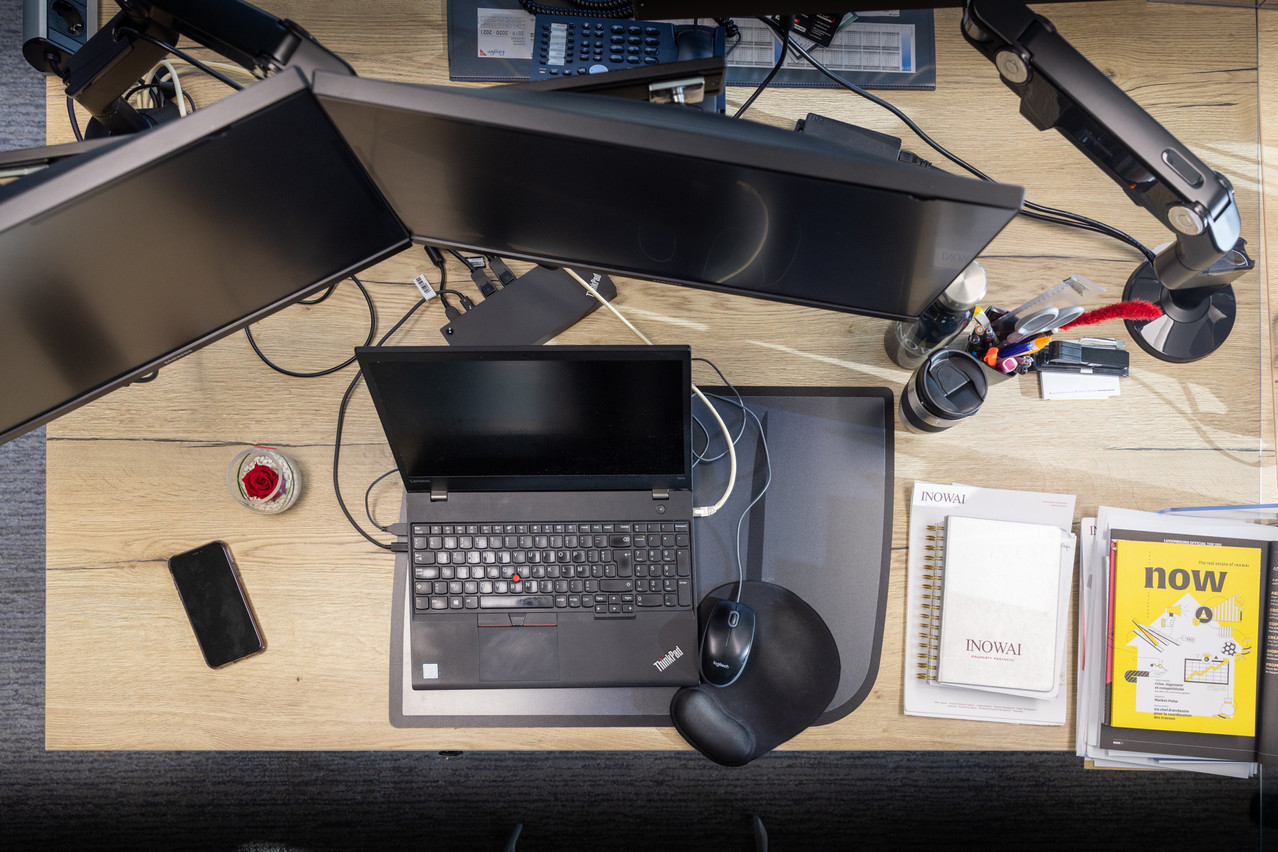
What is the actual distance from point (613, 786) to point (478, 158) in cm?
134

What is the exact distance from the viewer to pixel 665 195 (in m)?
0.70

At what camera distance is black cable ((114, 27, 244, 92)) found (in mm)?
819

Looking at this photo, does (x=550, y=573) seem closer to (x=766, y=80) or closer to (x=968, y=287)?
(x=968, y=287)

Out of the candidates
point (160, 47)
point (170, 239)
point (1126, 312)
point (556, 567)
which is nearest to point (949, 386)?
point (1126, 312)

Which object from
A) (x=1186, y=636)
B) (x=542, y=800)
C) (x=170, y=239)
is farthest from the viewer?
(x=542, y=800)

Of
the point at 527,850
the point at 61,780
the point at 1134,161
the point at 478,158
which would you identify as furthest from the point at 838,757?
the point at 61,780

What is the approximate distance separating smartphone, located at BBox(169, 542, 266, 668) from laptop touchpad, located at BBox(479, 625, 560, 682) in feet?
0.94

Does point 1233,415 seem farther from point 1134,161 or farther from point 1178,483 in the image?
point 1134,161

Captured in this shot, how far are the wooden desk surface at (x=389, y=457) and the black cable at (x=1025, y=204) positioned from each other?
14 mm

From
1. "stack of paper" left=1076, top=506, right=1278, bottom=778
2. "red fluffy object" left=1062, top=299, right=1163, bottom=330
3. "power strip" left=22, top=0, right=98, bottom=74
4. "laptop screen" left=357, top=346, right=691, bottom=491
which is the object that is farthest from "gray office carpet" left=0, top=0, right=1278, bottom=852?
"red fluffy object" left=1062, top=299, right=1163, bottom=330

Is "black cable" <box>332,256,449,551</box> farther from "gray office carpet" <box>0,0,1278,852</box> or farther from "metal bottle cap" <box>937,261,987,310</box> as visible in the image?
"gray office carpet" <box>0,0,1278,852</box>

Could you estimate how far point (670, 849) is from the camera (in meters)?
1.57

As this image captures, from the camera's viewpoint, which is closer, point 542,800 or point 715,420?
point 715,420

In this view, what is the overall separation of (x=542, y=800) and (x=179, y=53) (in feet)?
4.71
